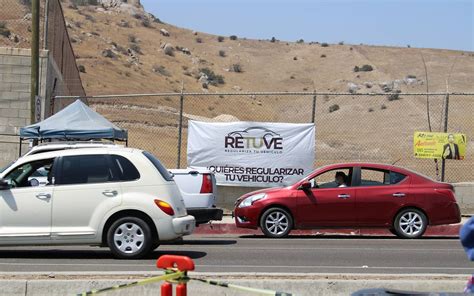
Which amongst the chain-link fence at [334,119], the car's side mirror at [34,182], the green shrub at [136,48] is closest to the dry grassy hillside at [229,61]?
the green shrub at [136,48]

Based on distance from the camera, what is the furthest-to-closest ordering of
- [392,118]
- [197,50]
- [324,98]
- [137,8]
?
[137,8] < [197,50] < [324,98] < [392,118]

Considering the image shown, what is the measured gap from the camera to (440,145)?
20.0 m

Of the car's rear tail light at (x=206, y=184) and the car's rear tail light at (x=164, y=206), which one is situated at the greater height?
the car's rear tail light at (x=206, y=184)

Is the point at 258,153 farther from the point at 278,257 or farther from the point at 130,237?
the point at 130,237

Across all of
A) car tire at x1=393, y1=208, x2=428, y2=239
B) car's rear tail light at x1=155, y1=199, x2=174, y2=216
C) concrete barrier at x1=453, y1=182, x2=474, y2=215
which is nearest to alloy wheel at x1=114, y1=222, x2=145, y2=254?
car's rear tail light at x1=155, y1=199, x2=174, y2=216

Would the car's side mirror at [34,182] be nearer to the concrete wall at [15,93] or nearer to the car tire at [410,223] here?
the car tire at [410,223]

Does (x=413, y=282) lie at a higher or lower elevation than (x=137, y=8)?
lower

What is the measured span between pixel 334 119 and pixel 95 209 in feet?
125

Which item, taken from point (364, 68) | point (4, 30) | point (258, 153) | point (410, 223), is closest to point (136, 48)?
point (364, 68)

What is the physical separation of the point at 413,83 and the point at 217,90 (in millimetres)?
17713

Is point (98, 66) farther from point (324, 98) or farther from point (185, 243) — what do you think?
point (185, 243)

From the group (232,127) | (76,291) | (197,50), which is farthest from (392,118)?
(197,50)

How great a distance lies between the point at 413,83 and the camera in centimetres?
7406

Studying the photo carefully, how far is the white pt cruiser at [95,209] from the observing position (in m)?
11.9
